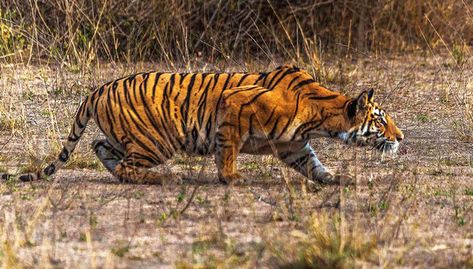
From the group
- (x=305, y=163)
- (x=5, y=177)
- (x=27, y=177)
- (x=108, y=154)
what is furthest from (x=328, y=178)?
(x=5, y=177)

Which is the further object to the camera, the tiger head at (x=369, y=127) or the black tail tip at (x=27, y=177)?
the black tail tip at (x=27, y=177)

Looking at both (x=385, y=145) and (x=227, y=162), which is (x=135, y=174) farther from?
(x=385, y=145)

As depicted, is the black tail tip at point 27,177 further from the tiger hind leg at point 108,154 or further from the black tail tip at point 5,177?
the tiger hind leg at point 108,154

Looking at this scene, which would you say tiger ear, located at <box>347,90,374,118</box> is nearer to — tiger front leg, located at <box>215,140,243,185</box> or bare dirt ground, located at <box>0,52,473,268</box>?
bare dirt ground, located at <box>0,52,473,268</box>

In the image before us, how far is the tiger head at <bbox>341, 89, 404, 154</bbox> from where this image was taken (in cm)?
790

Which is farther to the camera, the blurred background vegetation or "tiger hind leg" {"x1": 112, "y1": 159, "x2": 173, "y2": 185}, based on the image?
the blurred background vegetation

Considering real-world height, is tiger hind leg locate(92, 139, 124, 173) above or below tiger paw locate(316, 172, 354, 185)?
above

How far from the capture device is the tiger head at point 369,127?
25.9 feet

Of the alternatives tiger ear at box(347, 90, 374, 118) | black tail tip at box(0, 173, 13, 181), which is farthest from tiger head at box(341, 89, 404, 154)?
black tail tip at box(0, 173, 13, 181)

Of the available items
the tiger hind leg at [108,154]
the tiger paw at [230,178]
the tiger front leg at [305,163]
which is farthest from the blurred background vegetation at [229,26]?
the tiger paw at [230,178]

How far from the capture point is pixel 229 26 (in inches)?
583

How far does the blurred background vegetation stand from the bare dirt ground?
293 centimetres

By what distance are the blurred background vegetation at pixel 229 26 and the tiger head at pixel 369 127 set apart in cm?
499

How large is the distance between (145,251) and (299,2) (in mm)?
9484
